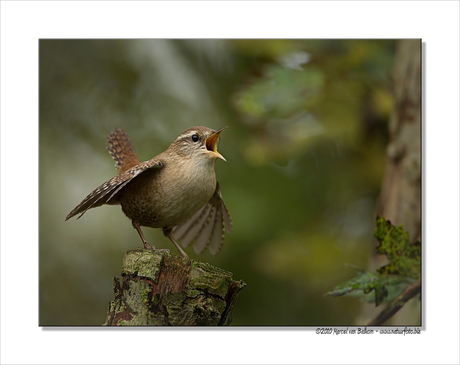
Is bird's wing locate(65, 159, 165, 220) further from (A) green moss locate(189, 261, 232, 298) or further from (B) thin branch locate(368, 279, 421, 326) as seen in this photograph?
(B) thin branch locate(368, 279, 421, 326)

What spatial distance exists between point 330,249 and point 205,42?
7.10 feet

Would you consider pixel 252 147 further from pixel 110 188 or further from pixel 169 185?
pixel 110 188

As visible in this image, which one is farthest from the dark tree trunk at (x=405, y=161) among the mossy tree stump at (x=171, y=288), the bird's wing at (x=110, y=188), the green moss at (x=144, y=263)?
the bird's wing at (x=110, y=188)

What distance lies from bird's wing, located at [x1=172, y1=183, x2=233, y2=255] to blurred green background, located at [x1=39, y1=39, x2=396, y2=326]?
1.77 ft

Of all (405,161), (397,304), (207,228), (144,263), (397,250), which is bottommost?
(397,304)

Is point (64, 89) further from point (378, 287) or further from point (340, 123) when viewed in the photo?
point (378, 287)

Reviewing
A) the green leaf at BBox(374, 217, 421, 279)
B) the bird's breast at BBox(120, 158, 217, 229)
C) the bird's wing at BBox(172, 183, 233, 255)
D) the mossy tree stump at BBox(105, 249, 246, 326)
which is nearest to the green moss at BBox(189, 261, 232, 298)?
the mossy tree stump at BBox(105, 249, 246, 326)

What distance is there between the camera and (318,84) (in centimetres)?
416

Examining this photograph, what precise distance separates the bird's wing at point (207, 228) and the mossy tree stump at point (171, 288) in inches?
35.6

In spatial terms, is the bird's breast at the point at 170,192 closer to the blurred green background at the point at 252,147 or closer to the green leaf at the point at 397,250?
the blurred green background at the point at 252,147

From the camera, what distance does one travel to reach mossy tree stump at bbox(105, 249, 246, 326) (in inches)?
114

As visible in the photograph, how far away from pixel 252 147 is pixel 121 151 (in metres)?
1.26

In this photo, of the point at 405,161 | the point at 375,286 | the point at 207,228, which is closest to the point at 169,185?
the point at 207,228

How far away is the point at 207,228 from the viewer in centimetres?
393
